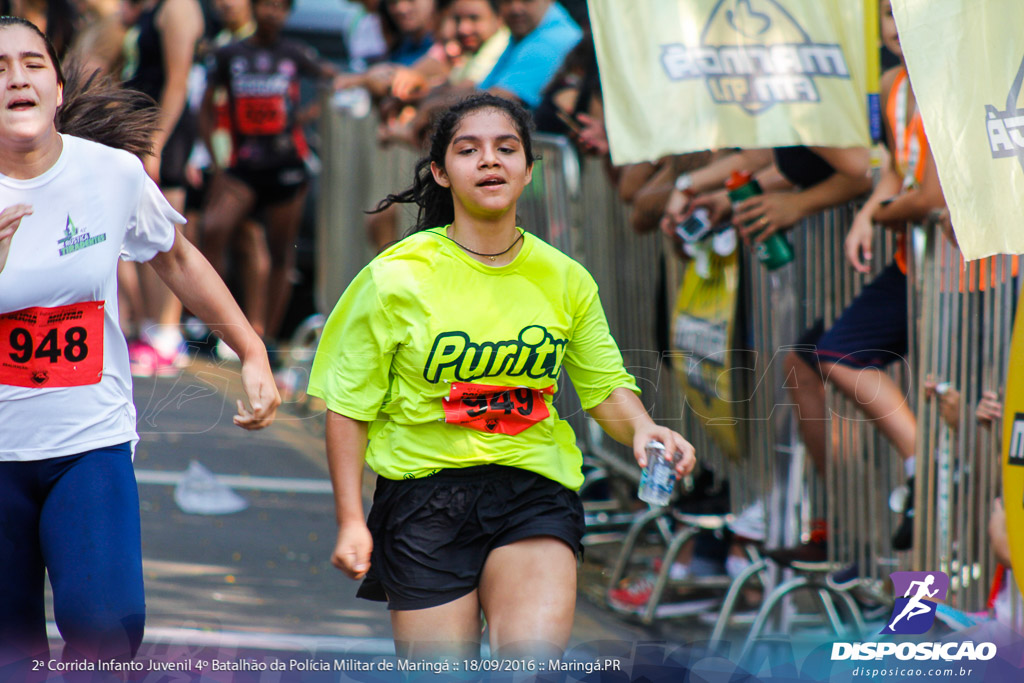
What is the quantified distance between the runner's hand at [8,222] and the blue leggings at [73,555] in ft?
1.80

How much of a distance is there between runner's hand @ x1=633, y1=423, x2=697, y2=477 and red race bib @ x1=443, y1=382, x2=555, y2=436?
282 millimetres

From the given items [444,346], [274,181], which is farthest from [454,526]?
[274,181]

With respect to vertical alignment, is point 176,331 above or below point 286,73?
below

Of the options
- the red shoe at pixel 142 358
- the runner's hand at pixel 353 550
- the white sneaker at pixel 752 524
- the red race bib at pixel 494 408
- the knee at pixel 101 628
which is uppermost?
the red race bib at pixel 494 408

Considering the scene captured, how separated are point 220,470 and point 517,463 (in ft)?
13.0

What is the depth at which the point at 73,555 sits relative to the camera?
325 cm

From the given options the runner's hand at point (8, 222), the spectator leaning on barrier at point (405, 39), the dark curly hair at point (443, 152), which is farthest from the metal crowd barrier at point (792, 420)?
the spectator leaning on barrier at point (405, 39)

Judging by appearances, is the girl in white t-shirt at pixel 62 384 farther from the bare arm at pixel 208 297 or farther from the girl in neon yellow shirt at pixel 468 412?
the girl in neon yellow shirt at pixel 468 412

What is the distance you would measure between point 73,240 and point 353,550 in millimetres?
1062

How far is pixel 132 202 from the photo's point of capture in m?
3.52

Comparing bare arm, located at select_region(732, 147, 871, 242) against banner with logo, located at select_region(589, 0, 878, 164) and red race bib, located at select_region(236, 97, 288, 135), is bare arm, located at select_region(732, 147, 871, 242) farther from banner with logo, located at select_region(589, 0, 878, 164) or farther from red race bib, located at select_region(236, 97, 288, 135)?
red race bib, located at select_region(236, 97, 288, 135)

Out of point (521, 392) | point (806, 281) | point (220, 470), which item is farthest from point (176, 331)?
point (521, 392)

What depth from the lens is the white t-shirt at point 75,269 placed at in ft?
10.8

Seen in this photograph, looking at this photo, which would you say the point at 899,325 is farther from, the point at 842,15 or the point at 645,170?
the point at 645,170
